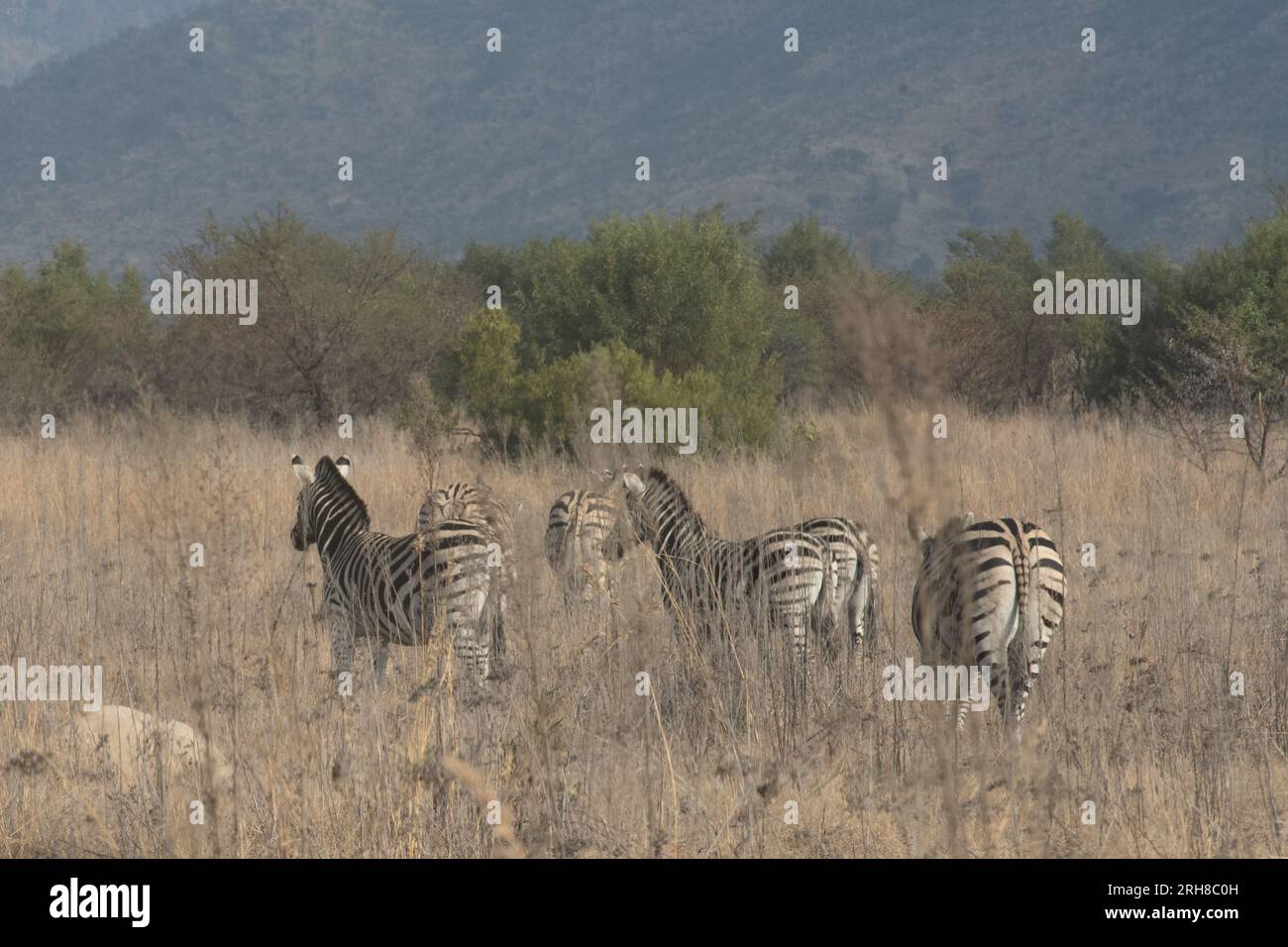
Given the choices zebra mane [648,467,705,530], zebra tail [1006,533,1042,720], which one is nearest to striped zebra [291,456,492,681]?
zebra mane [648,467,705,530]

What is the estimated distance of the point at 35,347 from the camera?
75.0 ft

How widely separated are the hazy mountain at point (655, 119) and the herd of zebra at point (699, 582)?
64.2 m

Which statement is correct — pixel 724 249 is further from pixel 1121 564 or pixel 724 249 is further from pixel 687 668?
pixel 687 668

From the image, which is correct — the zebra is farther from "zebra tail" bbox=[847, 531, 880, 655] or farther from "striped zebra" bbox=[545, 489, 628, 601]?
"zebra tail" bbox=[847, 531, 880, 655]

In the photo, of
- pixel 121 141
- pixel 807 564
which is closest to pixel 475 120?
pixel 121 141

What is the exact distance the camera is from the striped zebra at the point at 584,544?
21.7 feet

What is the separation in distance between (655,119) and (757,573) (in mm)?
120124

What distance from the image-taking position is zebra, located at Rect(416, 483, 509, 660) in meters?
3.41

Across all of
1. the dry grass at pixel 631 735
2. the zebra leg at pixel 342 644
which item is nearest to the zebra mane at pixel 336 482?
the zebra leg at pixel 342 644

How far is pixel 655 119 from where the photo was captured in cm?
12188

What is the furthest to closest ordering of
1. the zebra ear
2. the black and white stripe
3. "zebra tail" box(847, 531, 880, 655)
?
the zebra ear
"zebra tail" box(847, 531, 880, 655)
the black and white stripe

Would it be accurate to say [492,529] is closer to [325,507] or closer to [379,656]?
[379,656]

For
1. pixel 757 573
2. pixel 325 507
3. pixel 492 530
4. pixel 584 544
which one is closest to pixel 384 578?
pixel 492 530

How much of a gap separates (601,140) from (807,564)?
117812 millimetres
